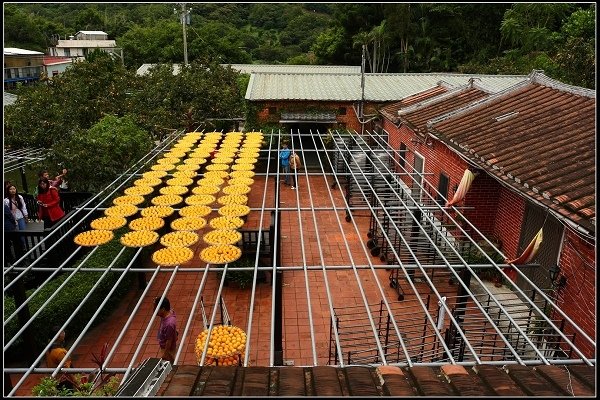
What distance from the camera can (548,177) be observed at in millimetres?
7148

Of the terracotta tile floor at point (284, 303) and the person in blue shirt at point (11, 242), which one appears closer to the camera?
the terracotta tile floor at point (284, 303)

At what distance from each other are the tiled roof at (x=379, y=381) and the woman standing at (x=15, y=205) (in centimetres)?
793

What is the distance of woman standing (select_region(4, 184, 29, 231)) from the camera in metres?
9.75

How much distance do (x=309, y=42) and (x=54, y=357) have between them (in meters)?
60.6

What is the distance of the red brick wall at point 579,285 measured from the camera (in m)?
6.20

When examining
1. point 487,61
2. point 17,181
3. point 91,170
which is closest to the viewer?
point 91,170

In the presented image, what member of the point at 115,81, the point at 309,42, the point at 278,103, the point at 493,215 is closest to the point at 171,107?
the point at 115,81

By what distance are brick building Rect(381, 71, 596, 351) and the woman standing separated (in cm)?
921

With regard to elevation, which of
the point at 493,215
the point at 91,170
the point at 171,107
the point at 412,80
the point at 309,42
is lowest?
the point at 493,215

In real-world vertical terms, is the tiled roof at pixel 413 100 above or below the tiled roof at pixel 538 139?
above

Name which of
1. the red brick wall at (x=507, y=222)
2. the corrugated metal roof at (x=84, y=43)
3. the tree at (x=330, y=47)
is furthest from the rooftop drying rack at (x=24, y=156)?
the corrugated metal roof at (x=84, y=43)

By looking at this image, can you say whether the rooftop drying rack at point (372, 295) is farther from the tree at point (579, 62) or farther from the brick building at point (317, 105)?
the tree at point (579, 62)

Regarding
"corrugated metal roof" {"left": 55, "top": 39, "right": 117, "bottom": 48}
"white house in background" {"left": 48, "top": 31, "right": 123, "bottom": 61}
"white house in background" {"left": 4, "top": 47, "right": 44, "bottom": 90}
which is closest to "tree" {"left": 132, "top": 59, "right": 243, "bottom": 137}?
"white house in background" {"left": 4, "top": 47, "right": 44, "bottom": 90}

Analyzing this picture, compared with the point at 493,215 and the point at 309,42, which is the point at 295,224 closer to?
the point at 493,215
